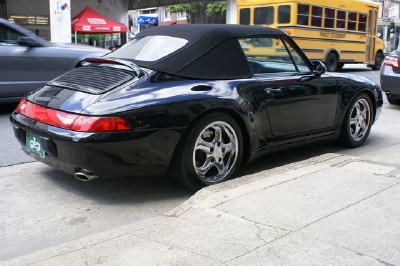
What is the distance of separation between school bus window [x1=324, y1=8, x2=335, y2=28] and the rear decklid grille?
13705 millimetres

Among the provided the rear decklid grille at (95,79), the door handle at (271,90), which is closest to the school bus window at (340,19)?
the door handle at (271,90)

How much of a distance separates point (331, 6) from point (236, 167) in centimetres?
1369

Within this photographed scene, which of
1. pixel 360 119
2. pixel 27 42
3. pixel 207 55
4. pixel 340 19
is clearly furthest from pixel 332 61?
pixel 207 55

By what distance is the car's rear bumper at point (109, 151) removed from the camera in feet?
11.8

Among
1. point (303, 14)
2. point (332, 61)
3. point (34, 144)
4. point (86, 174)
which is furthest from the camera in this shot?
point (332, 61)

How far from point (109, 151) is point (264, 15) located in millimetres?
13194

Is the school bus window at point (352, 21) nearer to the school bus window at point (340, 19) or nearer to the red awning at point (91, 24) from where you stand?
the school bus window at point (340, 19)

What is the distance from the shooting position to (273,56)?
5.17 m

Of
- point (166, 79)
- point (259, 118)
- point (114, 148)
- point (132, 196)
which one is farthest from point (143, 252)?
point (259, 118)

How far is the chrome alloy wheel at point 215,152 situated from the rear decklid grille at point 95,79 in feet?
2.81

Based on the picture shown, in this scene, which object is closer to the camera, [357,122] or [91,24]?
[357,122]

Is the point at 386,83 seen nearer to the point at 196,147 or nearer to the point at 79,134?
the point at 196,147

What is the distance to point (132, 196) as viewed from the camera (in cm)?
420

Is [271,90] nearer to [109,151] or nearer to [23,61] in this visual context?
[109,151]
